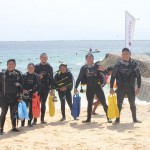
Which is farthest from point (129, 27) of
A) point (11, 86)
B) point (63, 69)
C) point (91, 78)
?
point (11, 86)

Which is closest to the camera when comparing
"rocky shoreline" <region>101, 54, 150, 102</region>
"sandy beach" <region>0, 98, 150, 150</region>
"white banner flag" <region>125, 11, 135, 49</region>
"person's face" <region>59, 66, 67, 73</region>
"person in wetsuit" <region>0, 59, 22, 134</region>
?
"sandy beach" <region>0, 98, 150, 150</region>

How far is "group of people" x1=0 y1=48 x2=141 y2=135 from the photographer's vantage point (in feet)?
26.0

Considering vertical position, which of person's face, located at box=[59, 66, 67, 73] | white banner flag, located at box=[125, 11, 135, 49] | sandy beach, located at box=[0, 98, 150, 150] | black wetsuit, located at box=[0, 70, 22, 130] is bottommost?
sandy beach, located at box=[0, 98, 150, 150]

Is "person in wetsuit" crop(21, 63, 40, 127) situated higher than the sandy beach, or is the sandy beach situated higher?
"person in wetsuit" crop(21, 63, 40, 127)

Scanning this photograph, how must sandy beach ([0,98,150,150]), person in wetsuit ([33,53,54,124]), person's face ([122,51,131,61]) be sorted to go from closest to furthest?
sandy beach ([0,98,150,150])
person's face ([122,51,131,61])
person in wetsuit ([33,53,54,124])

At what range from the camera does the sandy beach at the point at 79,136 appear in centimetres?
689

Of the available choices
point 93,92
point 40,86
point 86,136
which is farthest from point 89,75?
point 86,136

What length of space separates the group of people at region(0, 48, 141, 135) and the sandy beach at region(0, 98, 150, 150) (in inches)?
14.1

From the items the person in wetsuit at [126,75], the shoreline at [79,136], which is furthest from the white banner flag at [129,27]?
the shoreline at [79,136]

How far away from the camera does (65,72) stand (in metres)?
9.25

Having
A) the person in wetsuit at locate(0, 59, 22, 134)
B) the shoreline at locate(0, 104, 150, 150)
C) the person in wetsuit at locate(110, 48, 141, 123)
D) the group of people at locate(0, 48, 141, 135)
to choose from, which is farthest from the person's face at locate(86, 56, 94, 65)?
the person in wetsuit at locate(0, 59, 22, 134)

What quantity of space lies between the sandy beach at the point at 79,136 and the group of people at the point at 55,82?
0.36m

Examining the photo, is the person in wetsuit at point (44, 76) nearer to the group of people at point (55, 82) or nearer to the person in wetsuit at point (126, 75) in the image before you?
the group of people at point (55, 82)

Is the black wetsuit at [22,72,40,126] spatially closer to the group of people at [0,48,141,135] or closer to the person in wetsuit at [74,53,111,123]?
the group of people at [0,48,141,135]
